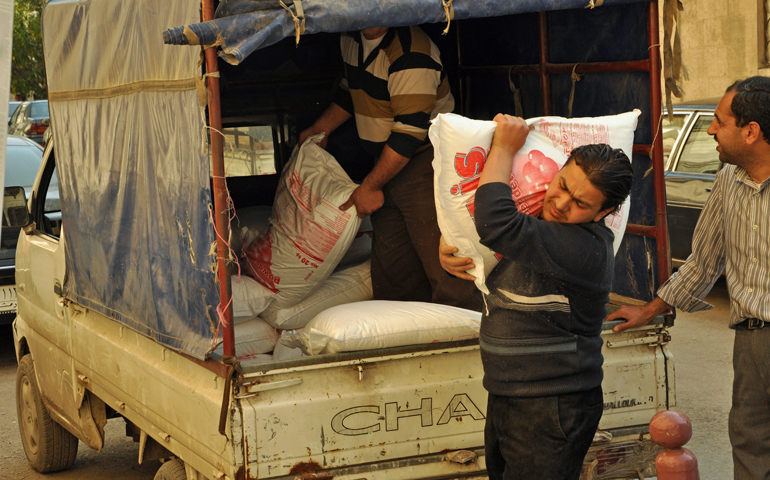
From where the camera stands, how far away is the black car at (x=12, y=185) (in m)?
7.05

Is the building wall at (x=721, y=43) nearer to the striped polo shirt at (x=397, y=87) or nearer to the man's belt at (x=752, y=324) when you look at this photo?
the striped polo shirt at (x=397, y=87)

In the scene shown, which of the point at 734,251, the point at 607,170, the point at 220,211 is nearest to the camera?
the point at 607,170

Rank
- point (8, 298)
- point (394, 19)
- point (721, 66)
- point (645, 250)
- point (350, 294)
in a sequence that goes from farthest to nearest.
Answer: point (721, 66) → point (8, 298) → point (350, 294) → point (645, 250) → point (394, 19)

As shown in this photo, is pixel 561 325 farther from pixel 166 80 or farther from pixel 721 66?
pixel 721 66

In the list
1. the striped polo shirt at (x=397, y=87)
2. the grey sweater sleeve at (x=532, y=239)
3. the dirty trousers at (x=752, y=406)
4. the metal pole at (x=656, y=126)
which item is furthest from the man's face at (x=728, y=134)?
the striped polo shirt at (x=397, y=87)

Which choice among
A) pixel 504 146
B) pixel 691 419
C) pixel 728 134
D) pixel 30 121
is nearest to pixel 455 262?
pixel 504 146

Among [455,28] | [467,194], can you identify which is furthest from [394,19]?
[455,28]

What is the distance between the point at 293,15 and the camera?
2.53 metres

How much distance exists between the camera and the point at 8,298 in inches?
279

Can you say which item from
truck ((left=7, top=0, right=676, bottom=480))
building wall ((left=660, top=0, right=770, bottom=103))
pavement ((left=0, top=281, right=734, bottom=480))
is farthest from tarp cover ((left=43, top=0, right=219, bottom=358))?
building wall ((left=660, top=0, right=770, bottom=103))

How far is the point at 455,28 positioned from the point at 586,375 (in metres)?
3.12

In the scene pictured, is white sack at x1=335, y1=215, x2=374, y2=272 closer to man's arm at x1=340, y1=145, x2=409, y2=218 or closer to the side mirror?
man's arm at x1=340, y1=145, x2=409, y2=218

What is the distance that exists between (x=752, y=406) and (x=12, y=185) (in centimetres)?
680

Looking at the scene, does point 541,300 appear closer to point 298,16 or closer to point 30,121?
point 298,16
